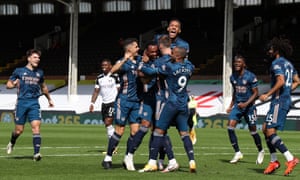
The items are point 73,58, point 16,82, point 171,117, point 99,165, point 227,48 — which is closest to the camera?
point 171,117

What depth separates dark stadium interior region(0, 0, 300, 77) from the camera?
166ft

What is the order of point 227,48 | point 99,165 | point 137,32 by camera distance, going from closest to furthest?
1. point 99,165
2. point 227,48
3. point 137,32

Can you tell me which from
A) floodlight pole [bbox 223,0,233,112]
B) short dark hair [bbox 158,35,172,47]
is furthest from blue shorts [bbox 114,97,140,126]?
floodlight pole [bbox 223,0,233,112]

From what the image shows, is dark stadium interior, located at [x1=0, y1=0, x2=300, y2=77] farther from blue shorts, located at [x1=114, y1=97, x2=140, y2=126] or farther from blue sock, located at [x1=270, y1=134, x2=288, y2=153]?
blue sock, located at [x1=270, y1=134, x2=288, y2=153]

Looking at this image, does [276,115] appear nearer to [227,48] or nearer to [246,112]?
[246,112]

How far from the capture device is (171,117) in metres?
13.0

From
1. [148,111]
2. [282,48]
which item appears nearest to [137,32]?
[148,111]

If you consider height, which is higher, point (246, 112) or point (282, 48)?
point (282, 48)

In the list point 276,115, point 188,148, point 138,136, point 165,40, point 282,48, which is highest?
point 165,40

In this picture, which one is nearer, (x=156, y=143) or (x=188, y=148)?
(x=188, y=148)

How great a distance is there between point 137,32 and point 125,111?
4335 centimetres

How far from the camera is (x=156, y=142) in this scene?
43.1ft

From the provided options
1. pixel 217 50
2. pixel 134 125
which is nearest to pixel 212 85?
pixel 217 50

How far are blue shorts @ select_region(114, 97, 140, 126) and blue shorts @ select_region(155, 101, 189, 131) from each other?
38.6 inches
